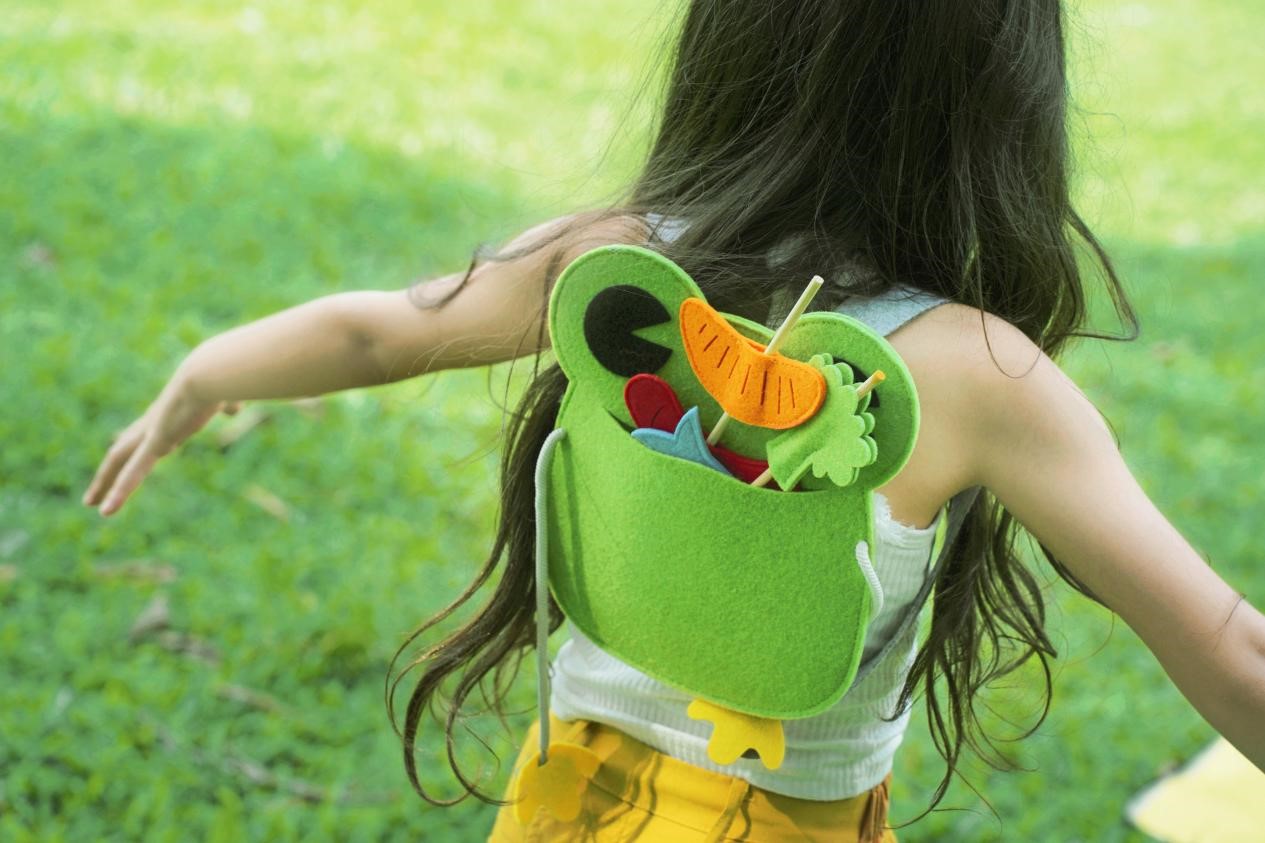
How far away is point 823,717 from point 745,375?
14.3 inches

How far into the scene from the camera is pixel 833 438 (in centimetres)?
99

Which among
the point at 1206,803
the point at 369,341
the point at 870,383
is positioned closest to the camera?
the point at 870,383

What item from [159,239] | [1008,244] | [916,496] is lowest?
[159,239]

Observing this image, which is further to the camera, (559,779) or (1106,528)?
(559,779)

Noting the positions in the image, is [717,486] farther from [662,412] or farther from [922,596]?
[922,596]

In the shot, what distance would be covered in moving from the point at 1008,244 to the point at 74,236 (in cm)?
270

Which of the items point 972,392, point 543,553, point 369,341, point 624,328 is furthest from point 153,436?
point 972,392

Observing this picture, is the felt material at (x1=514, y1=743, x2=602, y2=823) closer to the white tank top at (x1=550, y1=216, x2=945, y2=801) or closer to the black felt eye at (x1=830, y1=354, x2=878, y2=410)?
the white tank top at (x1=550, y1=216, x2=945, y2=801)

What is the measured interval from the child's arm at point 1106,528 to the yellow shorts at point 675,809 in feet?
1.13

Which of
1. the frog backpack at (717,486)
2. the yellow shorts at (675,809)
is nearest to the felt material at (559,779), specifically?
the yellow shorts at (675,809)

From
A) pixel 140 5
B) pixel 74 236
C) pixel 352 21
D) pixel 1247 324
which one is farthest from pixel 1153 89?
pixel 74 236

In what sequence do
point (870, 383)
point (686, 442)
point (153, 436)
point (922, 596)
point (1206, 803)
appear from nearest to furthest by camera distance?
1. point (870, 383)
2. point (686, 442)
3. point (922, 596)
4. point (153, 436)
5. point (1206, 803)

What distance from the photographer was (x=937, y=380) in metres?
1.05

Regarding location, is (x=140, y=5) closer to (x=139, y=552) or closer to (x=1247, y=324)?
(x=139, y=552)
